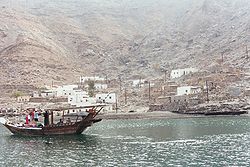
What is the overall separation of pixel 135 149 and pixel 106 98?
8382 cm

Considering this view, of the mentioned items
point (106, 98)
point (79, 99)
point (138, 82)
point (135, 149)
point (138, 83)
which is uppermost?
point (138, 82)

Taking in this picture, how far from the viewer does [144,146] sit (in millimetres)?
54219

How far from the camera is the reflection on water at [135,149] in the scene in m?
43.9

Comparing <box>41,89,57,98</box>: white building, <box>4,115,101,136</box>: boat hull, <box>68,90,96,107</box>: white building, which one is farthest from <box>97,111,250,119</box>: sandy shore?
<box>4,115,101,136</box>: boat hull

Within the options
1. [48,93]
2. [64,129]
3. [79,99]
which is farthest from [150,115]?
[64,129]

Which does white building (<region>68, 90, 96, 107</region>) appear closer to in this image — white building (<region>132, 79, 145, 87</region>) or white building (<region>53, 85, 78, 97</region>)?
white building (<region>53, 85, 78, 97</region>)

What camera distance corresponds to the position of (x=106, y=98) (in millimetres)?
135250

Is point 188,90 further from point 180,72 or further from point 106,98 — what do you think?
point 180,72

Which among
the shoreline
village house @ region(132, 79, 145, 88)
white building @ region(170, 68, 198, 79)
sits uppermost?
white building @ region(170, 68, 198, 79)

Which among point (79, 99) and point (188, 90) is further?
point (79, 99)

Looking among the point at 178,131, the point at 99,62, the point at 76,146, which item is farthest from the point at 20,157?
the point at 99,62

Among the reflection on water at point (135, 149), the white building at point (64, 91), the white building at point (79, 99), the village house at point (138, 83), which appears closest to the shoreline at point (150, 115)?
the white building at point (79, 99)

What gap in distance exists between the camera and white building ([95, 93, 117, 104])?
13438 centimetres

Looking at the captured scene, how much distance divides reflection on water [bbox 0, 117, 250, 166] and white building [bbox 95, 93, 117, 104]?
6282 centimetres
